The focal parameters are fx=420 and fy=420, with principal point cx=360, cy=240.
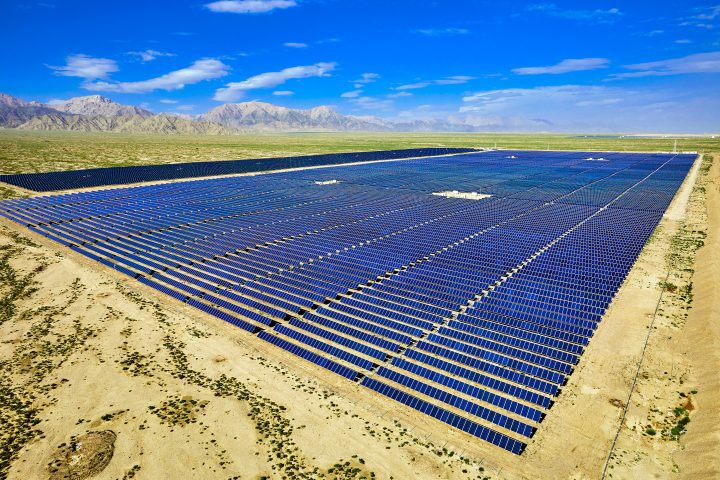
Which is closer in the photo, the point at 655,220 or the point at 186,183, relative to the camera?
the point at 655,220

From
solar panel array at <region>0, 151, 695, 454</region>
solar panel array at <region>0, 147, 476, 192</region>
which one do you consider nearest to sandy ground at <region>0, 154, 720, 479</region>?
solar panel array at <region>0, 151, 695, 454</region>

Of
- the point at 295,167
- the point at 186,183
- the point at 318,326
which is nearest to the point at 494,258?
the point at 318,326

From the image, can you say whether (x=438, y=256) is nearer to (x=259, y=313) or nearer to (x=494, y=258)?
(x=494, y=258)

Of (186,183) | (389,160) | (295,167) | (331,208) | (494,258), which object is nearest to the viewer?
(494,258)

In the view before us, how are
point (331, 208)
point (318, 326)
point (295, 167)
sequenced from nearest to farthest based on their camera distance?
point (318, 326) → point (331, 208) → point (295, 167)

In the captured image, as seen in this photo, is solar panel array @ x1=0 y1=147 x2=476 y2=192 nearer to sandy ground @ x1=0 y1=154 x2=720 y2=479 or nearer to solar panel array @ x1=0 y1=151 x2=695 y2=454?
solar panel array @ x1=0 y1=151 x2=695 y2=454

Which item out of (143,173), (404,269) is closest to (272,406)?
(404,269)

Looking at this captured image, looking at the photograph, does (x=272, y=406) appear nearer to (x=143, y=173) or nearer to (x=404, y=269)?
(x=404, y=269)
